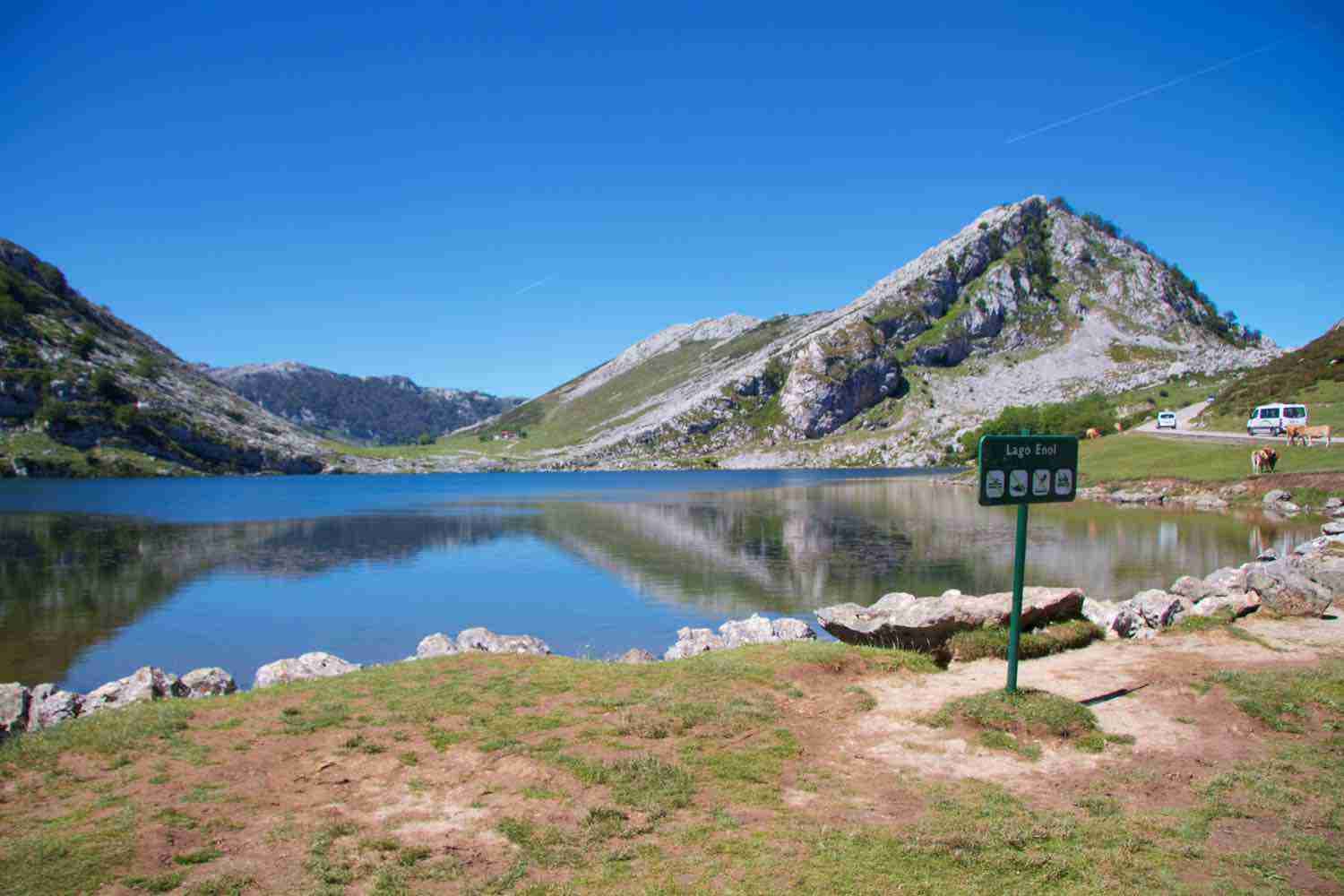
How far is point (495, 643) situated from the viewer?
20562mm

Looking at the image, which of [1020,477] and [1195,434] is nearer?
[1020,477]

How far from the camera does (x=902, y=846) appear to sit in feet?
26.9

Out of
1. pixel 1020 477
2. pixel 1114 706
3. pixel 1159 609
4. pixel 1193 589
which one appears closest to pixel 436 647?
pixel 1020 477

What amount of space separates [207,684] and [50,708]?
9.78 ft

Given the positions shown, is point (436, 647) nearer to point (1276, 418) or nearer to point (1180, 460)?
point (1180, 460)

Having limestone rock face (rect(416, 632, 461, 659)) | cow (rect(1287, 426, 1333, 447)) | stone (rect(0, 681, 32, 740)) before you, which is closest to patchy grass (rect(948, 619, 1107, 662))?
limestone rock face (rect(416, 632, 461, 659))

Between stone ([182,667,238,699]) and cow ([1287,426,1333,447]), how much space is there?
→ 79.1 m

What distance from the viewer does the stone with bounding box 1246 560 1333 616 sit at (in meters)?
18.1

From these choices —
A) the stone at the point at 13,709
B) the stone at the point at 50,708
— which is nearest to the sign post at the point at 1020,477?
the stone at the point at 50,708

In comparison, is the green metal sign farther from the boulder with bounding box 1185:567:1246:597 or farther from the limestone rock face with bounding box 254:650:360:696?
the limestone rock face with bounding box 254:650:360:696

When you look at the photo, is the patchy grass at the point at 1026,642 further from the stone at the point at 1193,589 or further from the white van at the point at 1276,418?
the white van at the point at 1276,418

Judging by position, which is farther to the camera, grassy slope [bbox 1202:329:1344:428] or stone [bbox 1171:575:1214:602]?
grassy slope [bbox 1202:329:1344:428]

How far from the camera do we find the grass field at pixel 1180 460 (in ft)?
192

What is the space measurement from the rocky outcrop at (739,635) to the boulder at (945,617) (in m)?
3.28
